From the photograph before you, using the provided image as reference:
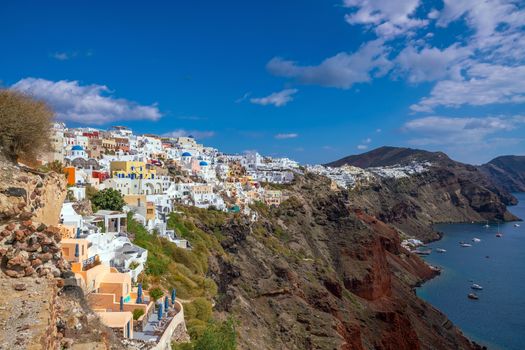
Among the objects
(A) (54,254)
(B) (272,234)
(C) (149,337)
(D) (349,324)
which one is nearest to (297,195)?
(B) (272,234)

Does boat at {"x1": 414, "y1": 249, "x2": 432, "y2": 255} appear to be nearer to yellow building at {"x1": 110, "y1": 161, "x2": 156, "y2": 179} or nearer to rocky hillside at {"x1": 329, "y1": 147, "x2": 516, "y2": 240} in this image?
rocky hillside at {"x1": 329, "y1": 147, "x2": 516, "y2": 240}

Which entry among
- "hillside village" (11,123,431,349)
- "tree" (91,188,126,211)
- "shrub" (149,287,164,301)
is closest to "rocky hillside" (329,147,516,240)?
"hillside village" (11,123,431,349)

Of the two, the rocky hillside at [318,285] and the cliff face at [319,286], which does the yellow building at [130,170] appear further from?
the cliff face at [319,286]

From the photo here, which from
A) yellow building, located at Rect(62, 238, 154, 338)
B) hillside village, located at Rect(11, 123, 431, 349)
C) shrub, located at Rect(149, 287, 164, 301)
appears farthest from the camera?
shrub, located at Rect(149, 287, 164, 301)

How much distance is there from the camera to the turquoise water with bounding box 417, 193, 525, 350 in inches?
1893

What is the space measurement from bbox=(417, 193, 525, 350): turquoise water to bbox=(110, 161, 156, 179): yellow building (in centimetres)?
3944

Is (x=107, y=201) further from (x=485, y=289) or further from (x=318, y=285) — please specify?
(x=485, y=289)

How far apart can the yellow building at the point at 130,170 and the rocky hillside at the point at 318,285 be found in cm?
1017

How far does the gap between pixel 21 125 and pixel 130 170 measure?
37376 mm

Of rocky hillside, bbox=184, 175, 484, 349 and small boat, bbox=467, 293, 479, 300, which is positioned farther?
small boat, bbox=467, 293, 479, 300

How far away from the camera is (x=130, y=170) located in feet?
161

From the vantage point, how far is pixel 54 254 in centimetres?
898

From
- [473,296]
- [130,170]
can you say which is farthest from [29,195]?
[473,296]

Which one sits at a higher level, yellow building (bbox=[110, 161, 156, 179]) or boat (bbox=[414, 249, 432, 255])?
yellow building (bbox=[110, 161, 156, 179])
